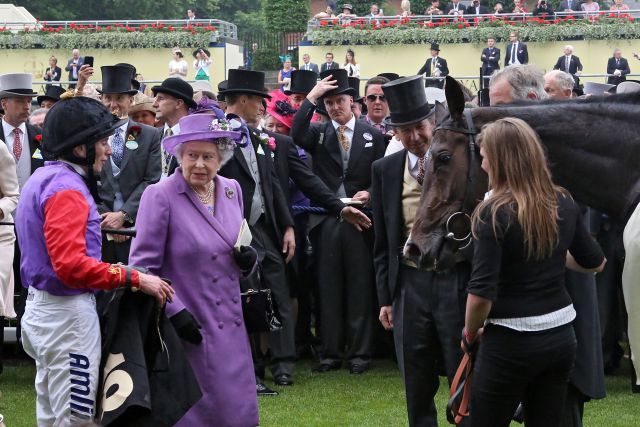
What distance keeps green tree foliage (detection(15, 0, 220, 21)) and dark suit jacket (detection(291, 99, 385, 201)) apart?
50524 mm

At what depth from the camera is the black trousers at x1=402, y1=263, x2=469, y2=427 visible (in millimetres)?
5703

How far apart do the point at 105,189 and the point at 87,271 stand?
167 inches

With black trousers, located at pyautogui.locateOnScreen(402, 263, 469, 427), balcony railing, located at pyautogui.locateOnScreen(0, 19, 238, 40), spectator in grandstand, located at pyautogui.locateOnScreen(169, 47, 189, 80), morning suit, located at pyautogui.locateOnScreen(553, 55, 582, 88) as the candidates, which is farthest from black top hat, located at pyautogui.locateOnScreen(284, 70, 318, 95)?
balcony railing, located at pyautogui.locateOnScreen(0, 19, 238, 40)

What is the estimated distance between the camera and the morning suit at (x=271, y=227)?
27.8 feet

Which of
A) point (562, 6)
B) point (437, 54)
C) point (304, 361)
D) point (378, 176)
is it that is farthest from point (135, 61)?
point (378, 176)

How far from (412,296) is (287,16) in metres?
39.5

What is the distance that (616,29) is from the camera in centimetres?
3206

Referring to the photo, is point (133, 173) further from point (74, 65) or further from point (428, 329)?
point (74, 65)

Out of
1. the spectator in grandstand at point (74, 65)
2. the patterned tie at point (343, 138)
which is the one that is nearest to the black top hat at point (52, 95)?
the patterned tie at point (343, 138)

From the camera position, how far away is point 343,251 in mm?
9688

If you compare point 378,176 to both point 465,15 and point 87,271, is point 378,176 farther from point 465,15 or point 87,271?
point 465,15

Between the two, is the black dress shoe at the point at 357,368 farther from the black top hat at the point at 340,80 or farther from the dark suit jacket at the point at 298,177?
the black top hat at the point at 340,80

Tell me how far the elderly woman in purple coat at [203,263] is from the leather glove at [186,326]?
1 cm

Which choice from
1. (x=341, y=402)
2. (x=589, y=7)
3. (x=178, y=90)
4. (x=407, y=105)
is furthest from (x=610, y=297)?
(x=589, y=7)
